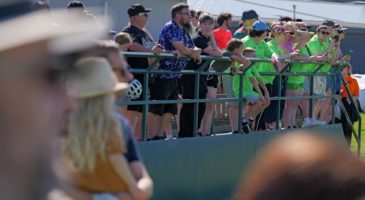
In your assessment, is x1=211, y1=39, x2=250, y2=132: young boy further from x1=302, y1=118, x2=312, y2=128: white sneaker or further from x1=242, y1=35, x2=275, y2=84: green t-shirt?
x1=302, y1=118, x2=312, y2=128: white sneaker

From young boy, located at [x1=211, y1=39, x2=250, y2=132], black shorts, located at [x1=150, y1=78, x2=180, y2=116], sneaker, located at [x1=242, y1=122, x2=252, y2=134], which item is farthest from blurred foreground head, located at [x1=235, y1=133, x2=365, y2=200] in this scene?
sneaker, located at [x1=242, y1=122, x2=252, y2=134]

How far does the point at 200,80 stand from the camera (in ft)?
34.1

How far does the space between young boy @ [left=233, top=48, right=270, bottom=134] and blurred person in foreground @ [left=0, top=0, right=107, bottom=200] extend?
390 inches

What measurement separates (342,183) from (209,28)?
9.10 meters

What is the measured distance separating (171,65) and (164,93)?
33 cm

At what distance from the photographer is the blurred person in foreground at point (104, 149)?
Answer: 4.36 m

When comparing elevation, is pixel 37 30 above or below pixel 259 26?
above

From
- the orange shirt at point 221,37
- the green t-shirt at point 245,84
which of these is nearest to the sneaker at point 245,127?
the green t-shirt at point 245,84

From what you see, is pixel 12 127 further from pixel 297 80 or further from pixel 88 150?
pixel 297 80

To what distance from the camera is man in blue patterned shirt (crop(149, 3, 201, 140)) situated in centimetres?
970

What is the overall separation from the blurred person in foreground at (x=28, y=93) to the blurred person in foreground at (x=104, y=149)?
251 cm

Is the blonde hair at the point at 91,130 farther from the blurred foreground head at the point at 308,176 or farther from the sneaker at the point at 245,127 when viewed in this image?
the sneaker at the point at 245,127

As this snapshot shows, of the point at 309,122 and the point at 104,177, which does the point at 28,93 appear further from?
the point at 309,122

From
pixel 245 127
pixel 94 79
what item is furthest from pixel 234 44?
pixel 94 79
